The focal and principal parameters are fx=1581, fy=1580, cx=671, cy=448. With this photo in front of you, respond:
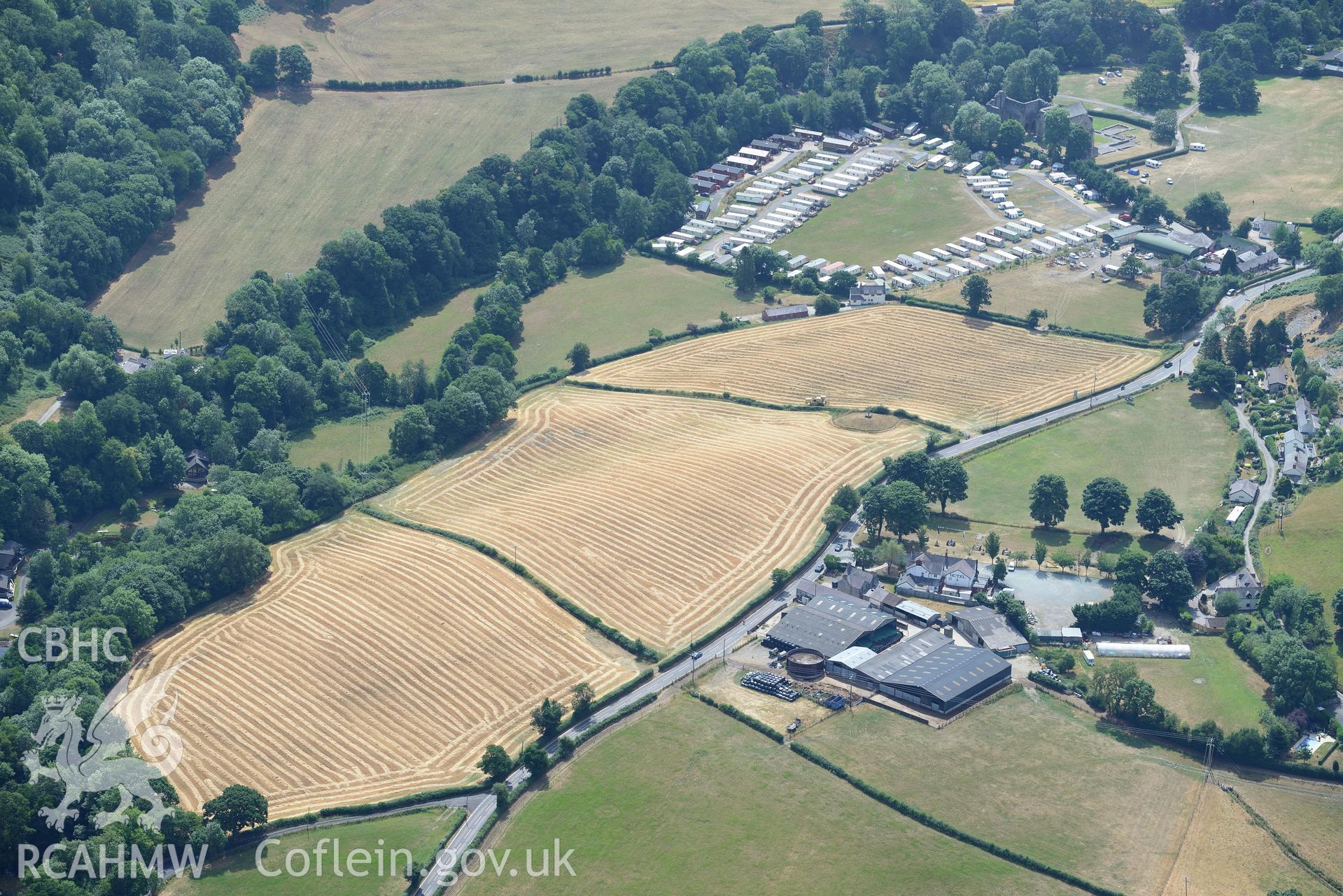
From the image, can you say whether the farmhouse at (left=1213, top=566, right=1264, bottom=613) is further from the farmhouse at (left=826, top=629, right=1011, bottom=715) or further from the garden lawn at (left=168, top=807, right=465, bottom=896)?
the garden lawn at (left=168, top=807, right=465, bottom=896)

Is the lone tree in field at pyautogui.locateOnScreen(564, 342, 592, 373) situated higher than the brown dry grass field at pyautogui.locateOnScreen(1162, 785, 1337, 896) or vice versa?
the lone tree in field at pyautogui.locateOnScreen(564, 342, 592, 373)

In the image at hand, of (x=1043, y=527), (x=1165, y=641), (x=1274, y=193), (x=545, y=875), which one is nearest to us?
(x=545, y=875)

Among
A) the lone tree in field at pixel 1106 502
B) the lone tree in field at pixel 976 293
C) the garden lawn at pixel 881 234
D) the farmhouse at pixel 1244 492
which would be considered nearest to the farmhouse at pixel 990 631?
the lone tree in field at pixel 1106 502

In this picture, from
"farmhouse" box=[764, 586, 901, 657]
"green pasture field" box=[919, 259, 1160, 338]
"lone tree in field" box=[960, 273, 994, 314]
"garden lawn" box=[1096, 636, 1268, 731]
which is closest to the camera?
"garden lawn" box=[1096, 636, 1268, 731]

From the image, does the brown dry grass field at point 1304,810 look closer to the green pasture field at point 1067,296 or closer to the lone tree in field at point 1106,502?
the lone tree in field at point 1106,502

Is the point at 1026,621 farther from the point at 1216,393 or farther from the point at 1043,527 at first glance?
the point at 1216,393

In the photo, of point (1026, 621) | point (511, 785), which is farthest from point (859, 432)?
point (511, 785)

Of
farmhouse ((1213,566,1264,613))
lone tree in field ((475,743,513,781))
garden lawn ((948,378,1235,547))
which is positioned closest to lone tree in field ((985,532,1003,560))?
garden lawn ((948,378,1235,547))

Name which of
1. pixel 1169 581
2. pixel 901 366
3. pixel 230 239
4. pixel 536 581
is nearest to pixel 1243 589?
pixel 1169 581
